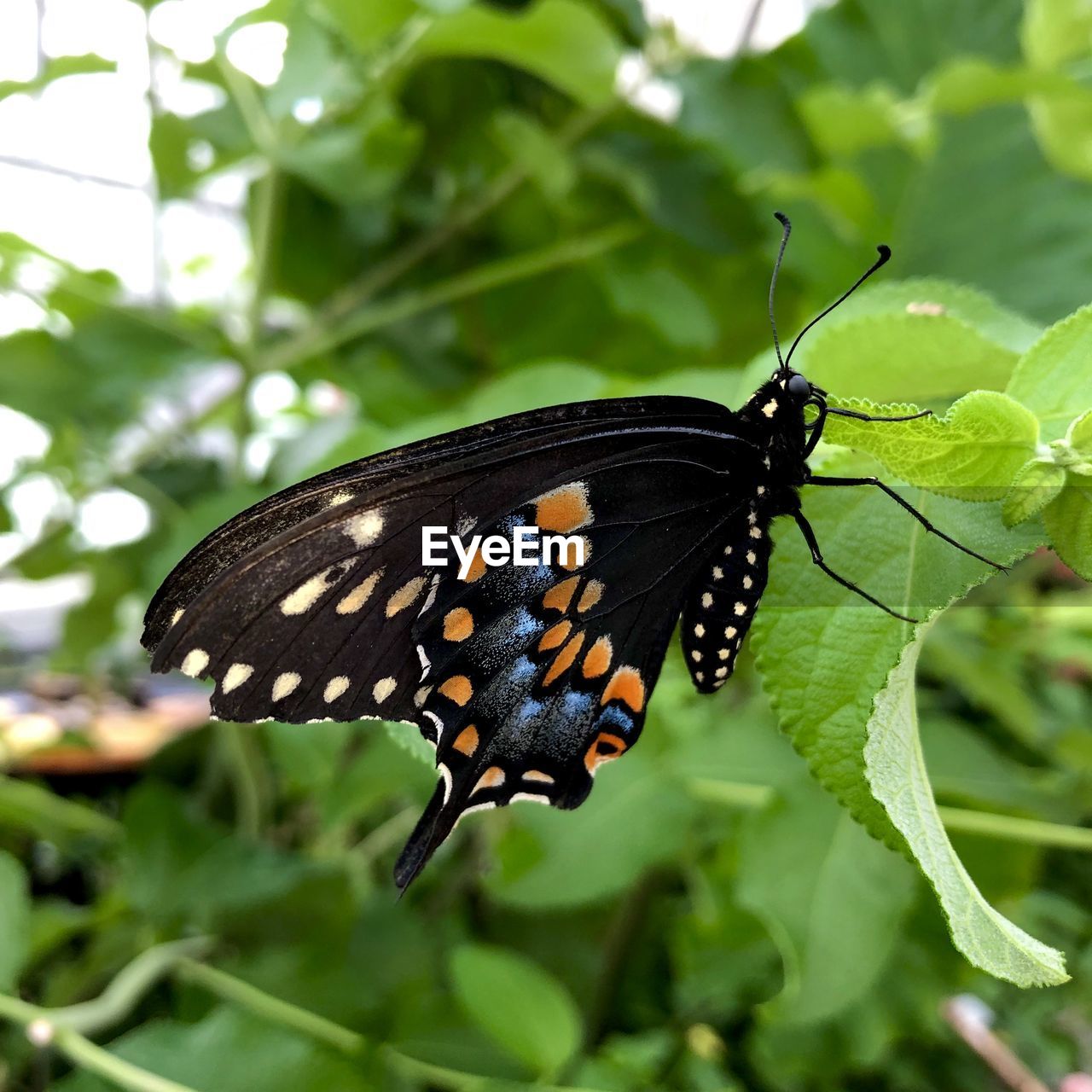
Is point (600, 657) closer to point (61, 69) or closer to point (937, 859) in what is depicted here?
point (937, 859)

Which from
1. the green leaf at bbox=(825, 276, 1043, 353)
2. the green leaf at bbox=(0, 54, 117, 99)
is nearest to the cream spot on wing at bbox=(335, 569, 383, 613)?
the green leaf at bbox=(825, 276, 1043, 353)

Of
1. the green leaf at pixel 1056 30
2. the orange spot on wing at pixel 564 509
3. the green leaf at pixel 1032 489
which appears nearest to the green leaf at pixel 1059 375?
the green leaf at pixel 1032 489

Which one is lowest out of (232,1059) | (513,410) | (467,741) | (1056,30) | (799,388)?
(232,1059)

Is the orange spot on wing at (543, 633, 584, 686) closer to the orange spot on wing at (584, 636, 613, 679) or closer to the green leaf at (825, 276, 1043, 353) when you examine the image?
the orange spot on wing at (584, 636, 613, 679)

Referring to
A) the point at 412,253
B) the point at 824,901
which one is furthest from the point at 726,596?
the point at 412,253

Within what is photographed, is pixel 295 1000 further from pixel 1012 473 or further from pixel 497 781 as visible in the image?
pixel 1012 473
